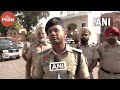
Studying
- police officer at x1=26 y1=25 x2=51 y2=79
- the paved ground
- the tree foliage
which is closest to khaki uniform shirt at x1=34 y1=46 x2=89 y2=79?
police officer at x1=26 y1=25 x2=51 y2=79

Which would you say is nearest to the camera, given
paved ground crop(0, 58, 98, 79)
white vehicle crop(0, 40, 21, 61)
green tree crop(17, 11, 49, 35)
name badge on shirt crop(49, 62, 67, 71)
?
name badge on shirt crop(49, 62, 67, 71)

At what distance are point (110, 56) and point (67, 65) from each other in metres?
1.55

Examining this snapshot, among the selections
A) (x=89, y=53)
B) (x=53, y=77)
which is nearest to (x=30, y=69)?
(x=89, y=53)

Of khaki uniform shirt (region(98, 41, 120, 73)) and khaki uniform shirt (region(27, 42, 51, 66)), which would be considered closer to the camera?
khaki uniform shirt (region(98, 41, 120, 73))

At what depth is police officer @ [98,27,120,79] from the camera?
3465 mm

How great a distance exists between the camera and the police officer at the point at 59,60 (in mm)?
2113

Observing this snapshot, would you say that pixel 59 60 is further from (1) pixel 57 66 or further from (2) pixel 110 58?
(2) pixel 110 58

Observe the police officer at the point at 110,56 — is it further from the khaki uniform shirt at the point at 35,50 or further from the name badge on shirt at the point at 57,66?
the name badge on shirt at the point at 57,66

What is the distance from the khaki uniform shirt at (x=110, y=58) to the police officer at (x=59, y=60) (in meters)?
1.42

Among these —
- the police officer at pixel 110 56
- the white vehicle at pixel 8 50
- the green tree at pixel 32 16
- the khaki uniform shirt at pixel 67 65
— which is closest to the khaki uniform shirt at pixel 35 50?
the green tree at pixel 32 16

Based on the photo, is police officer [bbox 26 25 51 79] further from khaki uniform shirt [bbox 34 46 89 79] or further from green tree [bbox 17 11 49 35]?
khaki uniform shirt [bbox 34 46 89 79]
